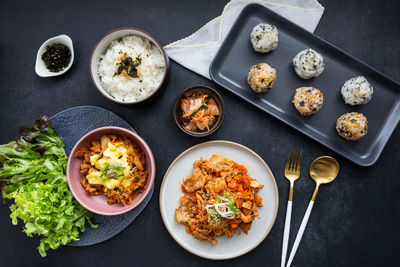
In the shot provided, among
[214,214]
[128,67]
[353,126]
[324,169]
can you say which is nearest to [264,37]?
[353,126]

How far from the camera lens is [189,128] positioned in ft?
9.74

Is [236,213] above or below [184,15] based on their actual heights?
below

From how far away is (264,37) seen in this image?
3.01 metres

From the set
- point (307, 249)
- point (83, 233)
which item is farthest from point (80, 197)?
point (307, 249)

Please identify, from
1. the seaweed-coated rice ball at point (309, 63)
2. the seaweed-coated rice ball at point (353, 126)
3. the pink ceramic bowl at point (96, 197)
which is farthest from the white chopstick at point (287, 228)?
the pink ceramic bowl at point (96, 197)

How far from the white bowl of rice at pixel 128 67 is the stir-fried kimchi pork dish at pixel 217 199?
902 millimetres

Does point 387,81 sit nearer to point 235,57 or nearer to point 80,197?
point 235,57

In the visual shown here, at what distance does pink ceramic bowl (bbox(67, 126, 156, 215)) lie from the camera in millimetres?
2691

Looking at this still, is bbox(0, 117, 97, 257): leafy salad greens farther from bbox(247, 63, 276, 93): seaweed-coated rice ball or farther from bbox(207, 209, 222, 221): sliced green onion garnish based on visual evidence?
bbox(247, 63, 276, 93): seaweed-coated rice ball

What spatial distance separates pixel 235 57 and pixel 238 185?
1.33 m

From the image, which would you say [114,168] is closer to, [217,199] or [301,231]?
[217,199]

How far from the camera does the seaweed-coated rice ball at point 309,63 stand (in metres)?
2.97

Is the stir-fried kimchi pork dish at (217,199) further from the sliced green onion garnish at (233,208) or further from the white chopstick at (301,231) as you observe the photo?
the white chopstick at (301,231)

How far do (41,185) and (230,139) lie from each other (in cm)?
186
